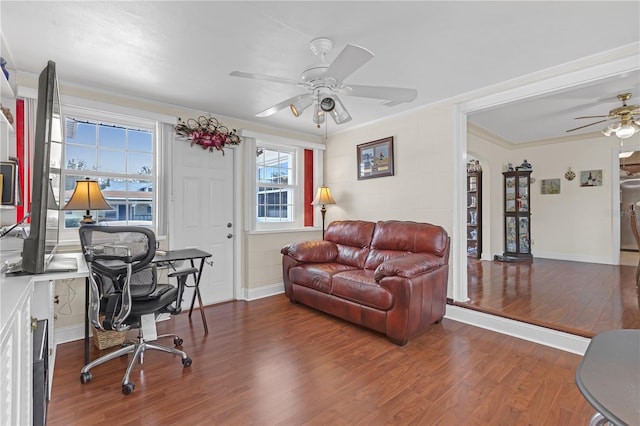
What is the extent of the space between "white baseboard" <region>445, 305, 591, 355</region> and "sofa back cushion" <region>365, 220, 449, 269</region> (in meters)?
0.63

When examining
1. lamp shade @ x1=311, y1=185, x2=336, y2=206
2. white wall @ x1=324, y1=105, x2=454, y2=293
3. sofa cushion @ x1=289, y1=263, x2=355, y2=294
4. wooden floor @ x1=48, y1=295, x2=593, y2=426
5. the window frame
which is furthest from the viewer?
lamp shade @ x1=311, y1=185, x2=336, y2=206

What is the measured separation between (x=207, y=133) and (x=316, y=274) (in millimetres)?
2135

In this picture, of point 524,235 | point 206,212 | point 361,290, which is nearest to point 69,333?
point 206,212

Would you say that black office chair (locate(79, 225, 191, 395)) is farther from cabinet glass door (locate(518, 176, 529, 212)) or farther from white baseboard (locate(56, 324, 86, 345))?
cabinet glass door (locate(518, 176, 529, 212))

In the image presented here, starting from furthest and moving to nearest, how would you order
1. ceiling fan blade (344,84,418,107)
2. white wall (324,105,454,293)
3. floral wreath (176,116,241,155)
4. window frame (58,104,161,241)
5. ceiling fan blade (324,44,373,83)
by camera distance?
floral wreath (176,116,241,155) < white wall (324,105,454,293) < window frame (58,104,161,241) < ceiling fan blade (344,84,418,107) < ceiling fan blade (324,44,373,83)

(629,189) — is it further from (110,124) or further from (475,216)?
(110,124)

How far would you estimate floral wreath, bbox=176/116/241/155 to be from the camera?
3.56m

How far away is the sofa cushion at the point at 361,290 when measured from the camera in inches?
106

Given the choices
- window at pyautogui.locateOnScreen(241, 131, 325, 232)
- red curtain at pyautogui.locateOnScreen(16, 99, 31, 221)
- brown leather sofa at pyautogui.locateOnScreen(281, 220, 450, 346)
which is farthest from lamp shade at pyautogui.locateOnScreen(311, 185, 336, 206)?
red curtain at pyautogui.locateOnScreen(16, 99, 31, 221)

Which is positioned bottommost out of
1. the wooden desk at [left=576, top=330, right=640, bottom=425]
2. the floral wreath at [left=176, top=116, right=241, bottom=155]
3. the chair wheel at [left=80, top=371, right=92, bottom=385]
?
the chair wheel at [left=80, top=371, right=92, bottom=385]

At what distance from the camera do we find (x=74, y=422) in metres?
1.68

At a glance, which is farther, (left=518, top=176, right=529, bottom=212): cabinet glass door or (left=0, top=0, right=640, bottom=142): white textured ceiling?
(left=518, top=176, right=529, bottom=212): cabinet glass door

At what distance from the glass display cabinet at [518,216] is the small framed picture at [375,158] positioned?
11.6 feet

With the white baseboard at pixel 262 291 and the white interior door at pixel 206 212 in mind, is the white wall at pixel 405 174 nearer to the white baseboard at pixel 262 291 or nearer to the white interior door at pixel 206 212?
the white baseboard at pixel 262 291
